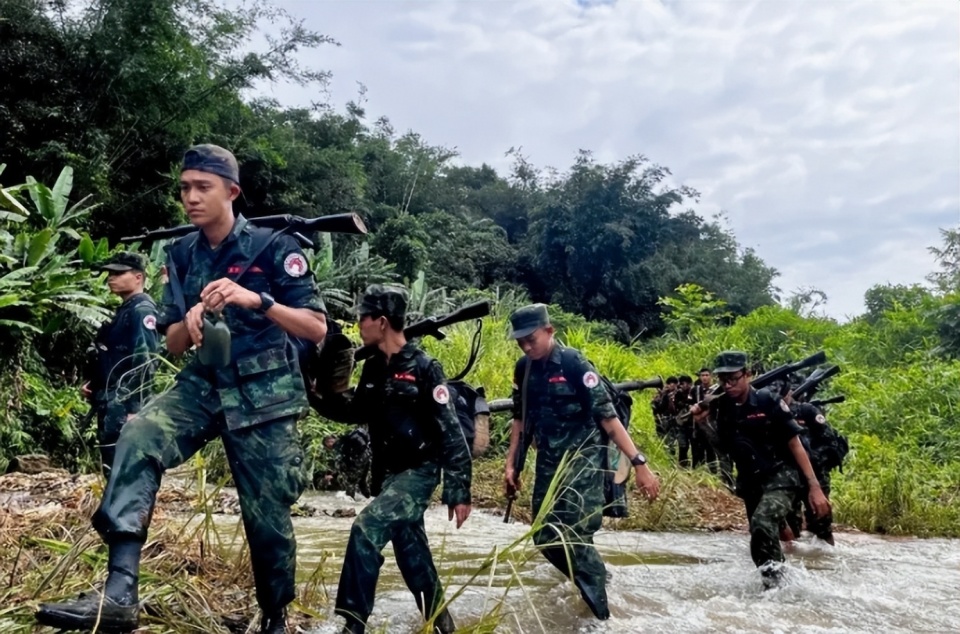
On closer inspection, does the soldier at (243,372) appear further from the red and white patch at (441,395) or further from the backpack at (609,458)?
the backpack at (609,458)

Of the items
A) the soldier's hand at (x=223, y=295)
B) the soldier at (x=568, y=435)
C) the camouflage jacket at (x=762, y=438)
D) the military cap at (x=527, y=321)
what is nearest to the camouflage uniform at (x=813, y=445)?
the camouflage jacket at (x=762, y=438)

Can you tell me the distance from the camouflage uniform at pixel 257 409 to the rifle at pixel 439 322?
0.87 m

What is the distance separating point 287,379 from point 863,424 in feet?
48.7

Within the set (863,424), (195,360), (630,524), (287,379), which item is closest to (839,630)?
(287,379)

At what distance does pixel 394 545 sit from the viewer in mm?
4266

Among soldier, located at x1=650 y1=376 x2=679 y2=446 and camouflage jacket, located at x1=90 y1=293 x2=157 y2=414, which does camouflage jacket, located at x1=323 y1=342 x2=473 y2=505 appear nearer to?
camouflage jacket, located at x1=90 y1=293 x2=157 y2=414

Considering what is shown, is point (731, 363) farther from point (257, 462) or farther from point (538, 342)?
point (257, 462)

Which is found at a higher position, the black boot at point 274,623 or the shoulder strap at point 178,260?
the shoulder strap at point 178,260

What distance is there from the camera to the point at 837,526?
33.9ft

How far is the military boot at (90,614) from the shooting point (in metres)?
2.80

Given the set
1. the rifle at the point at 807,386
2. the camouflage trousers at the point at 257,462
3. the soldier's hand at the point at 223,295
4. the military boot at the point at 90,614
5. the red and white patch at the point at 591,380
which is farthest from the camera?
the rifle at the point at 807,386

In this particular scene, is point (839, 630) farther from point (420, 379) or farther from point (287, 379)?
point (287, 379)

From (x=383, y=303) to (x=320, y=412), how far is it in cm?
61

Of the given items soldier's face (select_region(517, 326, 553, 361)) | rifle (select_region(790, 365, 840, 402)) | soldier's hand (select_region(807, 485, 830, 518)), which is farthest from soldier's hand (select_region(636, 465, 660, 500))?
rifle (select_region(790, 365, 840, 402))
